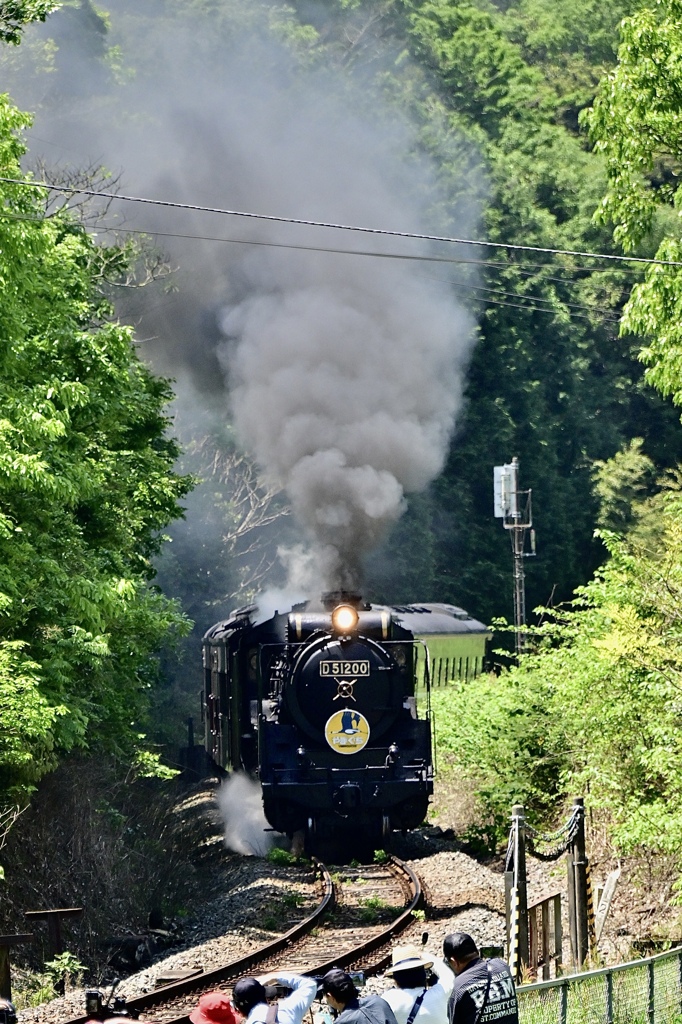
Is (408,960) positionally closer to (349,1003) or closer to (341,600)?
(349,1003)

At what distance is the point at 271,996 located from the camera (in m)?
5.94

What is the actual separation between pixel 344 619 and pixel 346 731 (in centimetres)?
123

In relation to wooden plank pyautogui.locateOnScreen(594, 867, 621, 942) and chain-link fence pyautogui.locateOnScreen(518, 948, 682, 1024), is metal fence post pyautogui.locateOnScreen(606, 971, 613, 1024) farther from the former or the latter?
wooden plank pyautogui.locateOnScreen(594, 867, 621, 942)

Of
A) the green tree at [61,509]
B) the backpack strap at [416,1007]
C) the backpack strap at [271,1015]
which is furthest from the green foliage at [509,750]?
the backpack strap at [271,1015]

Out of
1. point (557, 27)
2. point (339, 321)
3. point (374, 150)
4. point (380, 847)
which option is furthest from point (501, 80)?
point (380, 847)

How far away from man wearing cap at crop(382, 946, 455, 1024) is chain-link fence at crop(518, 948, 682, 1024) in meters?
1.32

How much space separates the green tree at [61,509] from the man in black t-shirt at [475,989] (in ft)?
23.5

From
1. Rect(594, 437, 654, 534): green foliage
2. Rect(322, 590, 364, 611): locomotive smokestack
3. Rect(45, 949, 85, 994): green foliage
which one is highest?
Rect(594, 437, 654, 534): green foliage

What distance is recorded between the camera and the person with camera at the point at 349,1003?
5500 millimetres

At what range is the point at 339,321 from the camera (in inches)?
861

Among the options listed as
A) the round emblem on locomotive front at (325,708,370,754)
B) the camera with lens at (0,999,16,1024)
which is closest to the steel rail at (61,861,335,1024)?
the round emblem on locomotive front at (325,708,370,754)

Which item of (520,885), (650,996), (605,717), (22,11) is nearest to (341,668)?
(605,717)

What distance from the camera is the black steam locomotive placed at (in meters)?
15.6

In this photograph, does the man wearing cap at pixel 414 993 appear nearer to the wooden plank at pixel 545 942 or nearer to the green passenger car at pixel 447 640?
the wooden plank at pixel 545 942
